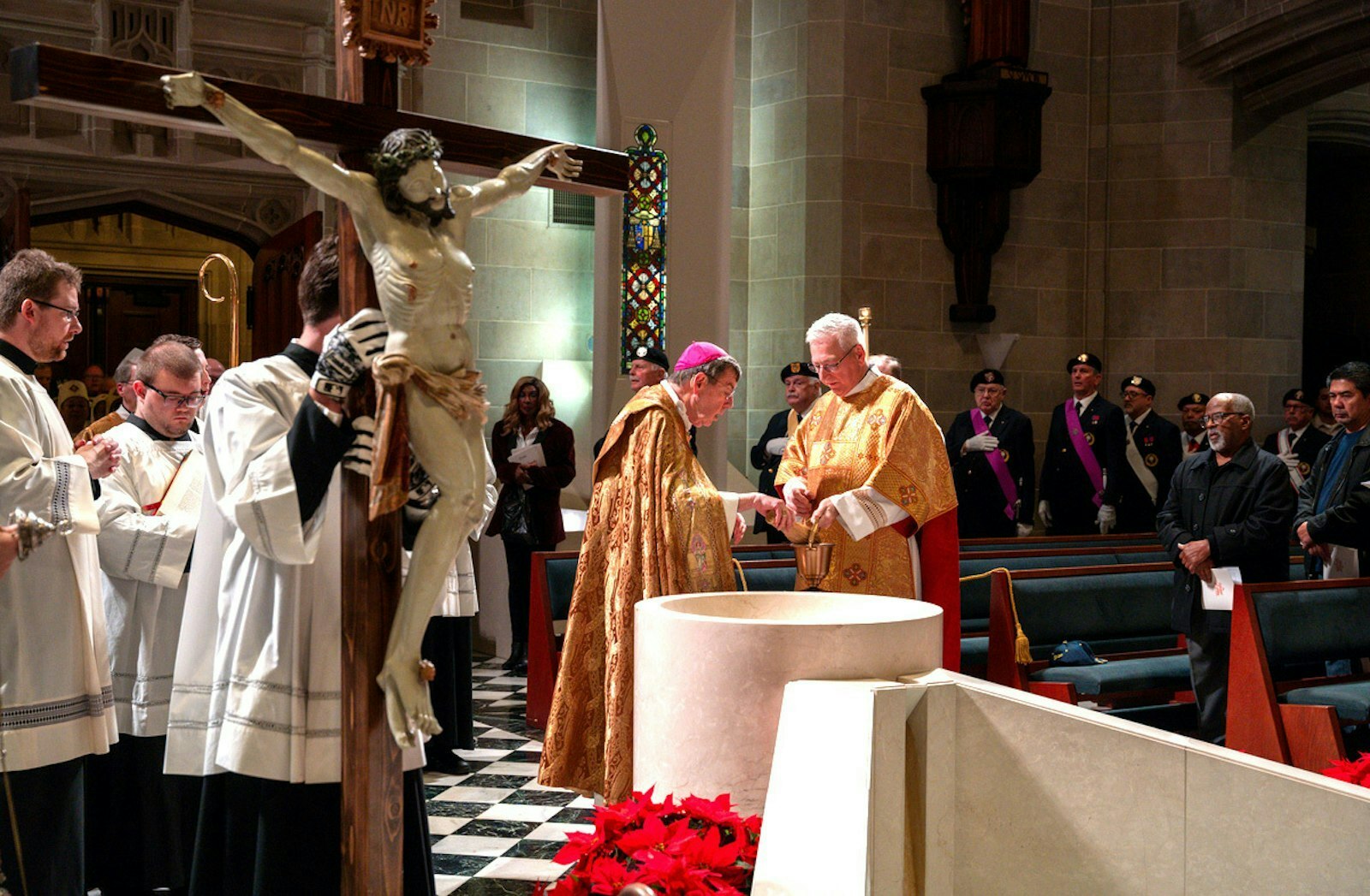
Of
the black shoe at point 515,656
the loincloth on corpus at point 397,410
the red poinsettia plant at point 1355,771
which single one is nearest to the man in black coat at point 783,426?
the black shoe at point 515,656

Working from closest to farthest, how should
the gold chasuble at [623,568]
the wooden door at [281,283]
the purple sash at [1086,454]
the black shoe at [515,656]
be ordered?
the gold chasuble at [623,568] < the wooden door at [281,283] < the black shoe at [515,656] < the purple sash at [1086,454]

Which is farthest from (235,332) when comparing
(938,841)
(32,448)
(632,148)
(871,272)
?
(871,272)

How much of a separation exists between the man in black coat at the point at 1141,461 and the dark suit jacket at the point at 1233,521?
12.3ft

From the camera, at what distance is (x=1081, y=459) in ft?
32.6

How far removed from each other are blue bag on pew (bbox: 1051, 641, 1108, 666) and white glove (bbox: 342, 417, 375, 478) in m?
4.48

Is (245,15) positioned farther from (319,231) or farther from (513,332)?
(513,332)

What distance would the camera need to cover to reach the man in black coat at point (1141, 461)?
31.9ft

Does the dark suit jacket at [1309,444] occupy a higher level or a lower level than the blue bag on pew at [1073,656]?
higher

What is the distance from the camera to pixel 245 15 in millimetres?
8805

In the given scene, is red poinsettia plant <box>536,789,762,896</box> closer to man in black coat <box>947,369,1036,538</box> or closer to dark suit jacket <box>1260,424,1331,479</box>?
man in black coat <box>947,369,1036,538</box>

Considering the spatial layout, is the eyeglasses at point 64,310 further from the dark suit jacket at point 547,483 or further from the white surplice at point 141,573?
the dark suit jacket at point 547,483

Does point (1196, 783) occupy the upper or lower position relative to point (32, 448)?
lower

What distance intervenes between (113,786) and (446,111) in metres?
6.70

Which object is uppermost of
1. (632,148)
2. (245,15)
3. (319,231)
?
(245,15)
